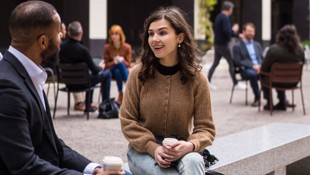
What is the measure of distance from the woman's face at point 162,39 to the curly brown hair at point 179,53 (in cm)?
3

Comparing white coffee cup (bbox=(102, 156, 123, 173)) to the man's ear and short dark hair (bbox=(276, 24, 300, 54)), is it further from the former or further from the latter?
short dark hair (bbox=(276, 24, 300, 54))

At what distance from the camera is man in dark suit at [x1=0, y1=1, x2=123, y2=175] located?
2736 mm

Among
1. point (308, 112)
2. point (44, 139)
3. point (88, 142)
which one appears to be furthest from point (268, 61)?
point (44, 139)

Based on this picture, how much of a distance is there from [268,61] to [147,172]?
333 inches

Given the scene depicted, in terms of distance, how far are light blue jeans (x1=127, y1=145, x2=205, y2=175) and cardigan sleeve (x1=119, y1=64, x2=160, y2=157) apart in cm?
5

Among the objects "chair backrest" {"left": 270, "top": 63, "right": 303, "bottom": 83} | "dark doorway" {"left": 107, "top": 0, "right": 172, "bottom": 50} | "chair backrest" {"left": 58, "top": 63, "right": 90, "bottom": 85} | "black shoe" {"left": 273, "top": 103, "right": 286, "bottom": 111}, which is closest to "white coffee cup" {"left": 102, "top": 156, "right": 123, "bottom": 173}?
"chair backrest" {"left": 58, "top": 63, "right": 90, "bottom": 85}

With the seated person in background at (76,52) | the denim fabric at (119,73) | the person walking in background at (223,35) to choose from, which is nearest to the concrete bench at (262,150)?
the seated person in background at (76,52)

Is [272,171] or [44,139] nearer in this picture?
[44,139]

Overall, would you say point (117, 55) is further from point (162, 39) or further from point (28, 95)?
point (28, 95)

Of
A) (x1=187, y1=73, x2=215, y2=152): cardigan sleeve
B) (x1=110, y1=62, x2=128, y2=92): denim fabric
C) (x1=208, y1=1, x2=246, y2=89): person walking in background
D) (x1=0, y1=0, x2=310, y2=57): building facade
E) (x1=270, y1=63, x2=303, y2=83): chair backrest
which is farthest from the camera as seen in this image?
(x1=0, y1=0, x2=310, y2=57): building facade

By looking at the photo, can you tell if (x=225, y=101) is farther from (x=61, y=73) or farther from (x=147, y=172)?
(x=147, y=172)

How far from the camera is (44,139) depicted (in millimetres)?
3037

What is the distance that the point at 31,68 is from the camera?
9.67ft

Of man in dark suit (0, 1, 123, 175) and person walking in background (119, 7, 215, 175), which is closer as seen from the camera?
man in dark suit (0, 1, 123, 175)
